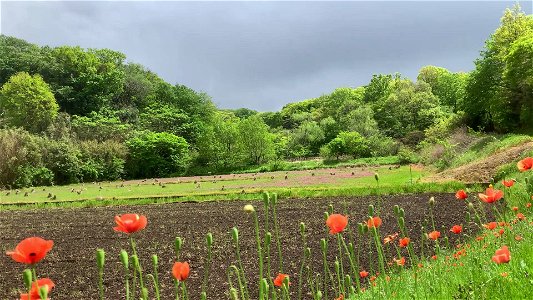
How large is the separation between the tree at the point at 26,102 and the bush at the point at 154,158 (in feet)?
41.3

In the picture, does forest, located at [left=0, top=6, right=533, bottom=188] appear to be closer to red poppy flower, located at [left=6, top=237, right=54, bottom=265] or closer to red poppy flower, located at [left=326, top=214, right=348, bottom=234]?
red poppy flower, located at [left=326, top=214, right=348, bottom=234]

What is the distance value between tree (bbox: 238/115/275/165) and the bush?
7274mm

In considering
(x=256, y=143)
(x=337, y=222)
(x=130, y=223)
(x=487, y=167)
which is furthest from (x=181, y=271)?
(x=256, y=143)

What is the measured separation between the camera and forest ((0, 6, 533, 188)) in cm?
3638

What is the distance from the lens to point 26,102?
5491 cm

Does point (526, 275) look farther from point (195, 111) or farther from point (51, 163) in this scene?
point (195, 111)

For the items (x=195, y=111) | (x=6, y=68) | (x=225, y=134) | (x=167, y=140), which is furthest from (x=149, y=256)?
(x=6, y=68)

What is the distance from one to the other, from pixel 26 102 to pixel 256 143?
1172 inches

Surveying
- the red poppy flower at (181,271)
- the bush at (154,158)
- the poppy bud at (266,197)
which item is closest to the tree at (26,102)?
the bush at (154,158)

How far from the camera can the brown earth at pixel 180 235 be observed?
8.09 m

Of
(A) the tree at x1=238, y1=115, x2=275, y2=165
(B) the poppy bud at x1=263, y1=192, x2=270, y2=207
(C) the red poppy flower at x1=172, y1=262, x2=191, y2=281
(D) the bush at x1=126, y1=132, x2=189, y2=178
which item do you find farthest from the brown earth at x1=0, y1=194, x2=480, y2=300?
(A) the tree at x1=238, y1=115, x2=275, y2=165

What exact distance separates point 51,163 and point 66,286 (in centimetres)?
3736

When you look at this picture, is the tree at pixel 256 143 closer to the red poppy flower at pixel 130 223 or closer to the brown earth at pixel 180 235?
the brown earth at pixel 180 235

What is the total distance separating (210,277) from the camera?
797cm
